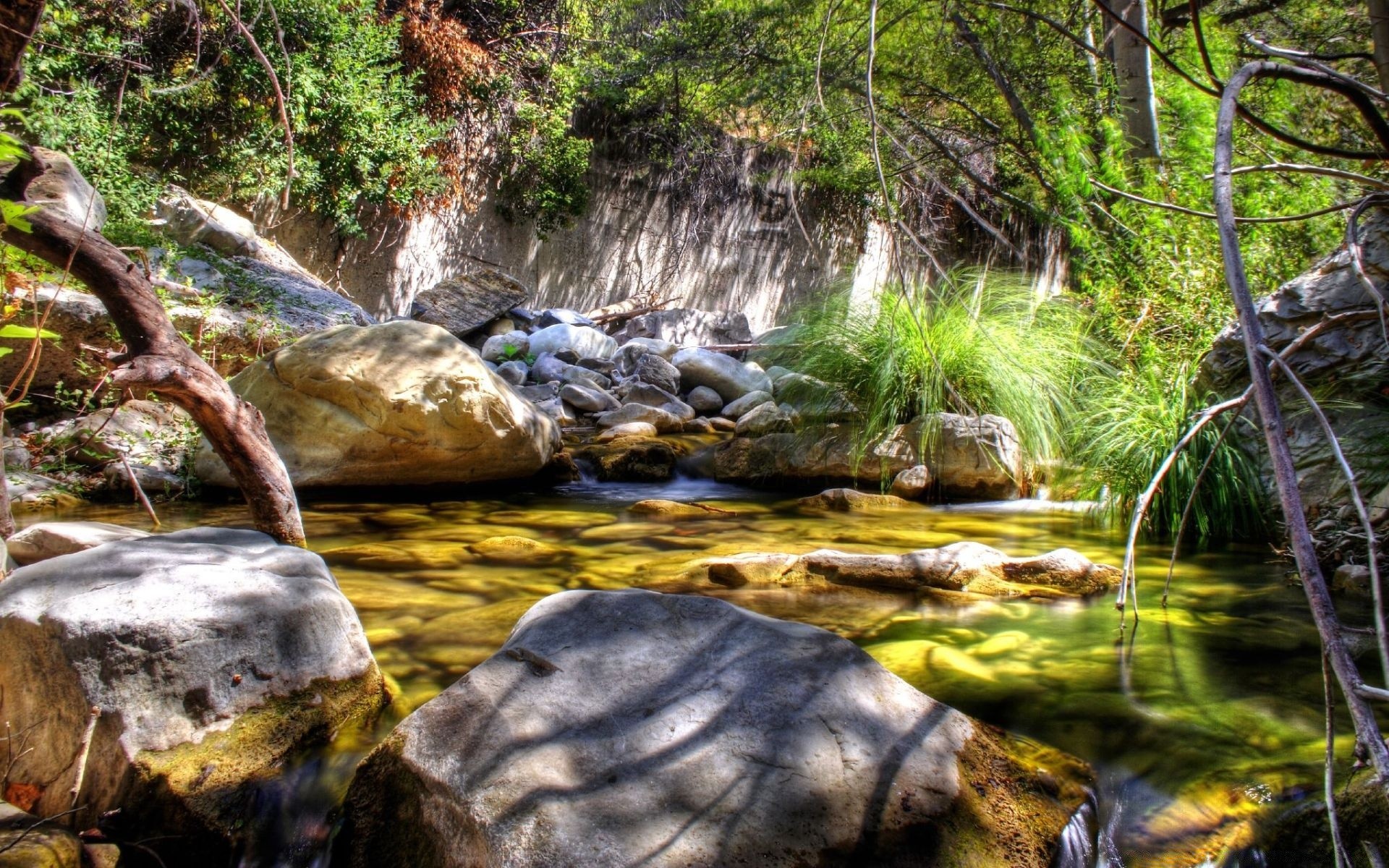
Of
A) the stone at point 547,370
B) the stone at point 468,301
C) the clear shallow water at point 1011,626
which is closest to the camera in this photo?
the clear shallow water at point 1011,626

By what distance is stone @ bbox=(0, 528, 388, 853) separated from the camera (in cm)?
→ 175

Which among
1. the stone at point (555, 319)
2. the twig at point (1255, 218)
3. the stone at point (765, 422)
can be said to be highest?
the stone at point (555, 319)

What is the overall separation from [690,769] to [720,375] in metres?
7.36

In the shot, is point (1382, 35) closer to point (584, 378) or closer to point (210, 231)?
point (584, 378)

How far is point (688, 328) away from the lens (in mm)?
11547

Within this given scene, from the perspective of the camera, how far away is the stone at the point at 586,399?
318 inches

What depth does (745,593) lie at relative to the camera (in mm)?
3221

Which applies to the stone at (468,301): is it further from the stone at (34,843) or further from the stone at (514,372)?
the stone at (34,843)

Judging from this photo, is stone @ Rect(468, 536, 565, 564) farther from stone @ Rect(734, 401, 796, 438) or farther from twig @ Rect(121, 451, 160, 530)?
stone @ Rect(734, 401, 796, 438)

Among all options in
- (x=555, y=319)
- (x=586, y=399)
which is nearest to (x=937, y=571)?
(x=586, y=399)

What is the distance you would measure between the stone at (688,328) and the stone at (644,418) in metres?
3.51

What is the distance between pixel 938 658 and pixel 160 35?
923 centimetres

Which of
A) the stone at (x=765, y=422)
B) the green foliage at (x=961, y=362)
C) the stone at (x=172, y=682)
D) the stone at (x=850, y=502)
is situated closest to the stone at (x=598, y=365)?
the stone at (x=765, y=422)

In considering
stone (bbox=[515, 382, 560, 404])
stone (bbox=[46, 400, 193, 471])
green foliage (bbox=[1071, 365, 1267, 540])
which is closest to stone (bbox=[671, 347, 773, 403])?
stone (bbox=[515, 382, 560, 404])
